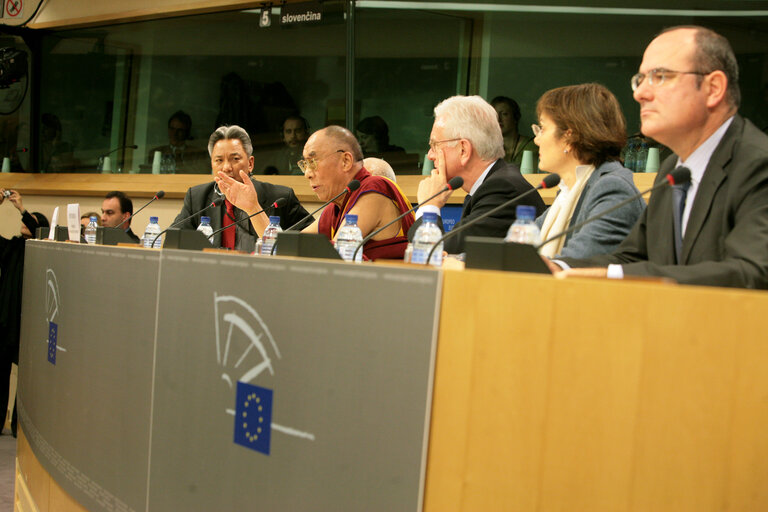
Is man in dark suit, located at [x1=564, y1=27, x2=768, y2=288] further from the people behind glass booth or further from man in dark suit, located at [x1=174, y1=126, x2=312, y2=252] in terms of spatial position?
the people behind glass booth

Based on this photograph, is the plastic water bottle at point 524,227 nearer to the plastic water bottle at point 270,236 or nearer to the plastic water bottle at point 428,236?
the plastic water bottle at point 428,236

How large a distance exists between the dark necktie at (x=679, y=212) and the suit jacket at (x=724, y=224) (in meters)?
0.01

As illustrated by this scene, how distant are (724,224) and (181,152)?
5.06 m

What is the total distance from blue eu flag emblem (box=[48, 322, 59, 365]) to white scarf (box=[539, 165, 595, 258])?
63.6 inches

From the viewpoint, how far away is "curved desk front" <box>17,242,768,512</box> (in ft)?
3.53

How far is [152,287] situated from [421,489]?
1.01 meters

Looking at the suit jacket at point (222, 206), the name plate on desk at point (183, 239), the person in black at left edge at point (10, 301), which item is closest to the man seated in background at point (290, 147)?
the suit jacket at point (222, 206)

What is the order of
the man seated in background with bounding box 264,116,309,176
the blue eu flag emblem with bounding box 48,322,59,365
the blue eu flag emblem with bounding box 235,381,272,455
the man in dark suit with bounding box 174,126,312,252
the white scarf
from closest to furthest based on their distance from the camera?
the blue eu flag emblem with bounding box 235,381,272,455 < the white scarf < the blue eu flag emblem with bounding box 48,322,59,365 < the man in dark suit with bounding box 174,126,312,252 < the man seated in background with bounding box 264,116,309,176

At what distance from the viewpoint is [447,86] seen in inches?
194

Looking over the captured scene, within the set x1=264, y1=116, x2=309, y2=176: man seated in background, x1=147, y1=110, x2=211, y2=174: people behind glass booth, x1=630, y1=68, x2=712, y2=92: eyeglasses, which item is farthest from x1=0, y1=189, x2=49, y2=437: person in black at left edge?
x1=630, y1=68, x2=712, y2=92: eyeglasses

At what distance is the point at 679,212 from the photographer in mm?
1765

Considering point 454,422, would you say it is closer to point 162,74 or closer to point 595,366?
point 595,366

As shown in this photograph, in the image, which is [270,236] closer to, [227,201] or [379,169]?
[227,201]

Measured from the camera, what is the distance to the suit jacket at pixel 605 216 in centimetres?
212
